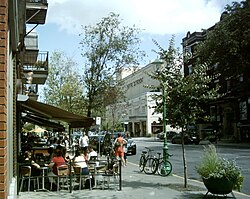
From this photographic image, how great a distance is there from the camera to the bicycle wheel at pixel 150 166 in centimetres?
1802

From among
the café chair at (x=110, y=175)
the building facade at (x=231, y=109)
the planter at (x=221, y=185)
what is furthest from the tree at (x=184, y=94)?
the building facade at (x=231, y=109)

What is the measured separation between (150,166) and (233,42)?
27562mm

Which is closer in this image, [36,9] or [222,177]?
[222,177]

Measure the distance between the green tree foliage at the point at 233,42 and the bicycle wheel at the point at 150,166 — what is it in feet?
83.1

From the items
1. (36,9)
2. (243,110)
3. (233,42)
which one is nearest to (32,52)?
(36,9)

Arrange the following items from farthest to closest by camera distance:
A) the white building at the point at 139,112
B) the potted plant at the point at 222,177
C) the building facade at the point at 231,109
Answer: the white building at the point at 139,112 < the building facade at the point at 231,109 < the potted plant at the point at 222,177

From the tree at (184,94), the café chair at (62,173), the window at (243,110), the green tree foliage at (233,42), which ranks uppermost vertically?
the green tree foliage at (233,42)

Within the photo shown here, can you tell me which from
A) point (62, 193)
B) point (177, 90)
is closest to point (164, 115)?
point (177, 90)

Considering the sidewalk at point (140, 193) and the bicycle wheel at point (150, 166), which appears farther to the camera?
the bicycle wheel at point (150, 166)

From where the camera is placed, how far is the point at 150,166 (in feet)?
61.8

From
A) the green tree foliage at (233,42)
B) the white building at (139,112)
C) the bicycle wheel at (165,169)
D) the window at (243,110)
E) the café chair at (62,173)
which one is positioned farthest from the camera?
the white building at (139,112)

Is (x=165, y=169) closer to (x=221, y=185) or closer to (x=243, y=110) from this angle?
(x=221, y=185)

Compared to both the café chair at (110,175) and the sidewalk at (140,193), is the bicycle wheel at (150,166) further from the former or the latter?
the café chair at (110,175)

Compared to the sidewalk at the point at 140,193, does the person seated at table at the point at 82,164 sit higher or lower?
higher
